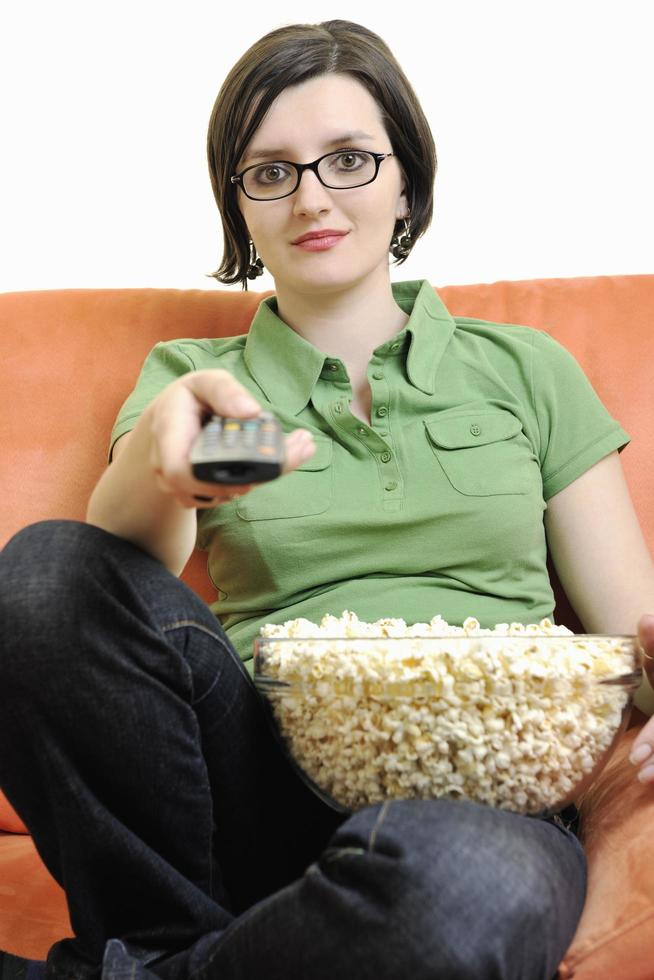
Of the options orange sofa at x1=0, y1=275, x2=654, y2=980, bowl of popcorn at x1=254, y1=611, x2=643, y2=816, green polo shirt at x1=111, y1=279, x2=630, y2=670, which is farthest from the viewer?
orange sofa at x1=0, y1=275, x2=654, y2=980

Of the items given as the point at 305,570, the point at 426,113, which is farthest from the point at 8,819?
the point at 426,113

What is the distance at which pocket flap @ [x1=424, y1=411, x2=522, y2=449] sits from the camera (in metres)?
1.27

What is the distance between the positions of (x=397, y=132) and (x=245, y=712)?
0.82 meters

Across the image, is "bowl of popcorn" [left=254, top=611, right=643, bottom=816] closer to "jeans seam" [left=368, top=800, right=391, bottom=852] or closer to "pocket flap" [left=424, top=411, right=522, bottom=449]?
"jeans seam" [left=368, top=800, right=391, bottom=852]

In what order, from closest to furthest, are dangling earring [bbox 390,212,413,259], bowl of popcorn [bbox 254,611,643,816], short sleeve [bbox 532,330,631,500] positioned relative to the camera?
bowl of popcorn [bbox 254,611,643,816], short sleeve [bbox 532,330,631,500], dangling earring [bbox 390,212,413,259]

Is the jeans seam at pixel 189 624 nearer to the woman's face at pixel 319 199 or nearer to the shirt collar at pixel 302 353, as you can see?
the shirt collar at pixel 302 353

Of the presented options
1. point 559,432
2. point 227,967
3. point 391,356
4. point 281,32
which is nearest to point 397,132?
point 281,32

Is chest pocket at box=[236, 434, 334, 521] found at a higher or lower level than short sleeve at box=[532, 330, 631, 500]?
lower

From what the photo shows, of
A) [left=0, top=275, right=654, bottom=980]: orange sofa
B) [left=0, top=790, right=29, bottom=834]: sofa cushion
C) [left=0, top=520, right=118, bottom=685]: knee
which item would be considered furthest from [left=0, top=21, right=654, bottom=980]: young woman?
[left=0, top=790, right=29, bottom=834]: sofa cushion

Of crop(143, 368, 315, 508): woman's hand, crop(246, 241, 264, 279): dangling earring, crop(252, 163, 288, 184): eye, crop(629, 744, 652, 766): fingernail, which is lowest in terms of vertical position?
crop(629, 744, 652, 766): fingernail

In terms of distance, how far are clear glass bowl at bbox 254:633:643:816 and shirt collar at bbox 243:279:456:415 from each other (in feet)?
1.65

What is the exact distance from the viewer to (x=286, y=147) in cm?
133

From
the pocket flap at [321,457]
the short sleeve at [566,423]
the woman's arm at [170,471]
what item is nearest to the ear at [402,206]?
the short sleeve at [566,423]

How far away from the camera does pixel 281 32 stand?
1376 millimetres
